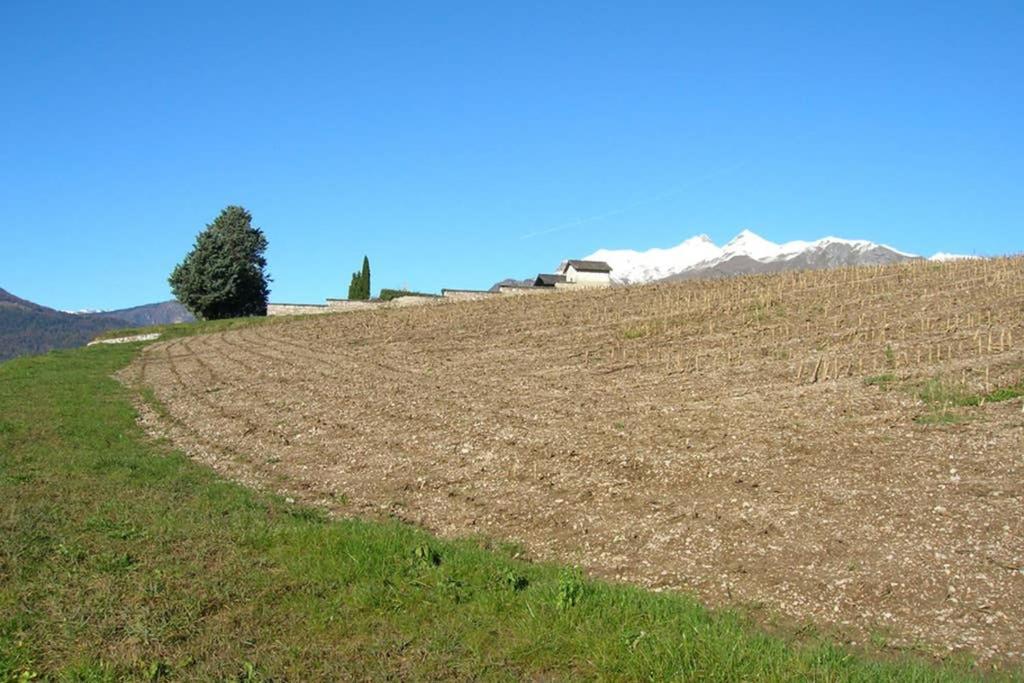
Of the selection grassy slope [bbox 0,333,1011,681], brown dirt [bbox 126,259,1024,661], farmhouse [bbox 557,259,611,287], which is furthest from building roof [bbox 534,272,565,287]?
grassy slope [bbox 0,333,1011,681]

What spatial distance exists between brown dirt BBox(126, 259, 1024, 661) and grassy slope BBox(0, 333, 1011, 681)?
4.16 ft

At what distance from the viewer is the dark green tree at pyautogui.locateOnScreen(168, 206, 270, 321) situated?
82375 mm

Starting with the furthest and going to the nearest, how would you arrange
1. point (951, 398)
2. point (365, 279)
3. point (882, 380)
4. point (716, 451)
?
point (365, 279)
point (882, 380)
point (951, 398)
point (716, 451)

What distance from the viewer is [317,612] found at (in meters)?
7.57

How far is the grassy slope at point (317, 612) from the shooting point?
21.3ft

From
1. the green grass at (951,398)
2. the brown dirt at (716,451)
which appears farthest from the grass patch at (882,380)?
the green grass at (951,398)

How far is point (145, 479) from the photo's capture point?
13.6 metres

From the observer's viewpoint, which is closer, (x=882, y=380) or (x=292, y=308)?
(x=882, y=380)

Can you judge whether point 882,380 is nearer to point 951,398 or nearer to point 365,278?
point 951,398

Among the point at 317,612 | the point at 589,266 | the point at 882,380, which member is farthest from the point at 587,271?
the point at 317,612

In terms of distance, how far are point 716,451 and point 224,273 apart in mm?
76377

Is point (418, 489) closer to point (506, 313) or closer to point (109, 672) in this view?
point (109, 672)

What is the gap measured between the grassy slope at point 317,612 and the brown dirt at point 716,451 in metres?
1.27

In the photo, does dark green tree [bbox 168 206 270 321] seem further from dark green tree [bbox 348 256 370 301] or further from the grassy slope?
the grassy slope
